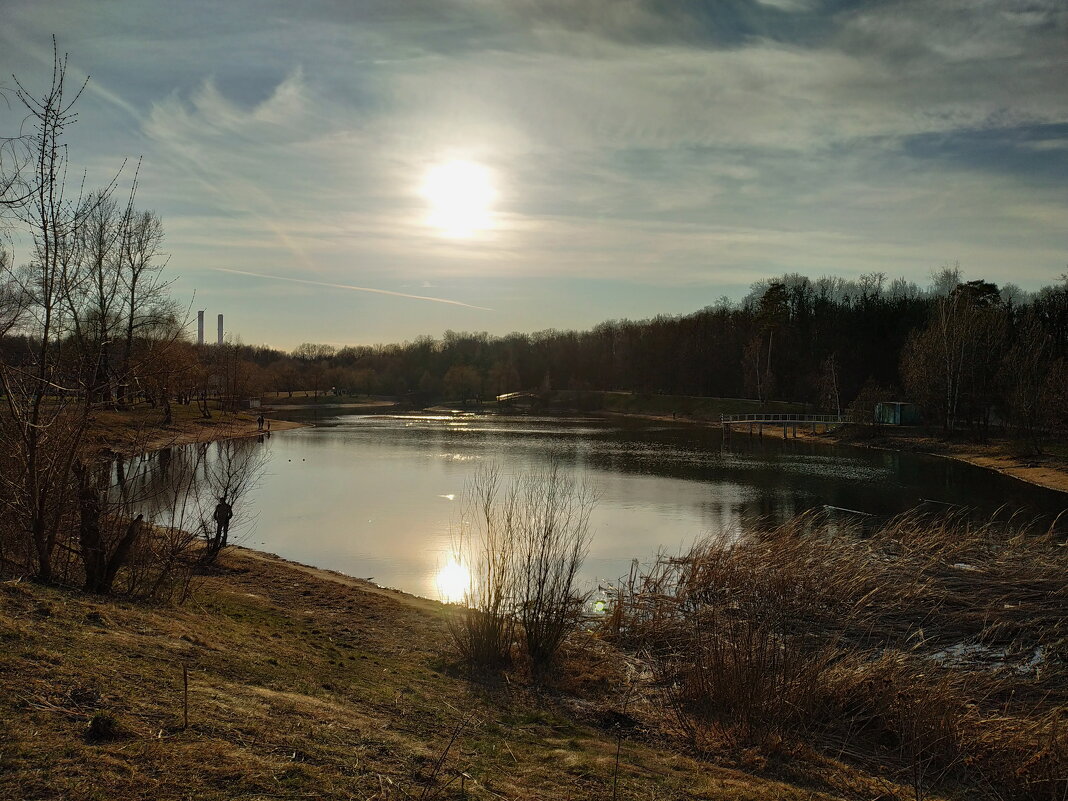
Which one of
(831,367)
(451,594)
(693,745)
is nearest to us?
(693,745)

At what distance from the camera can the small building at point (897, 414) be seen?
5709cm

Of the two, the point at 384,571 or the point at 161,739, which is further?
the point at 384,571

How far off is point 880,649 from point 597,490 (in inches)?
736

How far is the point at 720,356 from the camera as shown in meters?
88.6

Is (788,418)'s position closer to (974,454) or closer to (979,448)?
(979,448)

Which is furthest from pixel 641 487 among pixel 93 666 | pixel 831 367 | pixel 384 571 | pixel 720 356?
pixel 720 356

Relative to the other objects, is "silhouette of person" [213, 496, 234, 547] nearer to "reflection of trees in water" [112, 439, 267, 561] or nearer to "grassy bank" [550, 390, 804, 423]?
"reflection of trees in water" [112, 439, 267, 561]

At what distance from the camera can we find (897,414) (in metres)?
57.7

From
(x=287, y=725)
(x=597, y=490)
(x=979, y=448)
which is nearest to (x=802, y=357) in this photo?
(x=979, y=448)

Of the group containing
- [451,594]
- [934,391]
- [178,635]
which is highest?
[934,391]

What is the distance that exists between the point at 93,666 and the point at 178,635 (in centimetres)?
179

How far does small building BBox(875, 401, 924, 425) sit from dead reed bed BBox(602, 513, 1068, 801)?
143 ft

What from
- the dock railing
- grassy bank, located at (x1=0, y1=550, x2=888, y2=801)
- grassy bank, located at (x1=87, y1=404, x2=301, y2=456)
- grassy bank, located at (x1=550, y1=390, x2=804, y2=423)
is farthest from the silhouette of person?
grassy bank, located at (x1=550, y1=390, x2=804, y2=423)

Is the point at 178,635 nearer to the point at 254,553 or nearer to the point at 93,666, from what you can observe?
the point at 93,666
